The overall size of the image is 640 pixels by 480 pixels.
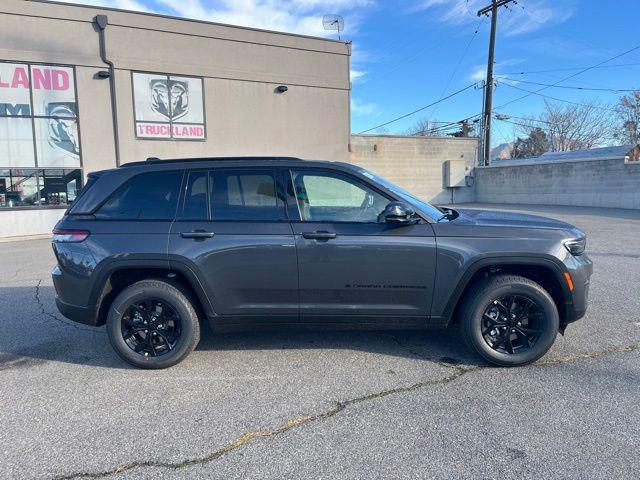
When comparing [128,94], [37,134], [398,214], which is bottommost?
[398,214]

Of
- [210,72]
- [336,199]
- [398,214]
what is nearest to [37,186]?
[210,72]

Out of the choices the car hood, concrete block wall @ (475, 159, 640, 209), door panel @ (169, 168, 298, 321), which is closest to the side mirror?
the car hood

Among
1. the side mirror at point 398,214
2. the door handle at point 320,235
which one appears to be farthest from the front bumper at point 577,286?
the door handle at point 320,235

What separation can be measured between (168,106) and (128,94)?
140 cm

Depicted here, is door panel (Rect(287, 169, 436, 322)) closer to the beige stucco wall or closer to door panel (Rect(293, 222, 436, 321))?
door panel (Rect(293, 222, 436, 321))

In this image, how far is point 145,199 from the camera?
12.5 ft

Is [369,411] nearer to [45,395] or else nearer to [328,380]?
[328,380]

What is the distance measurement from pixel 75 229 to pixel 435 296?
3176mm

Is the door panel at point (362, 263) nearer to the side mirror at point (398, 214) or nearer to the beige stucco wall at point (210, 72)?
the side mirror at point (398, 214)

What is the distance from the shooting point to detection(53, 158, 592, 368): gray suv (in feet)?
11.7

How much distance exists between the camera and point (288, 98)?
59.1 ft

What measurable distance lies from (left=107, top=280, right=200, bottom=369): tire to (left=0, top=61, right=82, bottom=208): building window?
13.7 m

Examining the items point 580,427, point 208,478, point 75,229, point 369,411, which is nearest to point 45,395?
point 75,229

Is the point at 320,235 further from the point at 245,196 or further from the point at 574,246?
the point at 574,246
